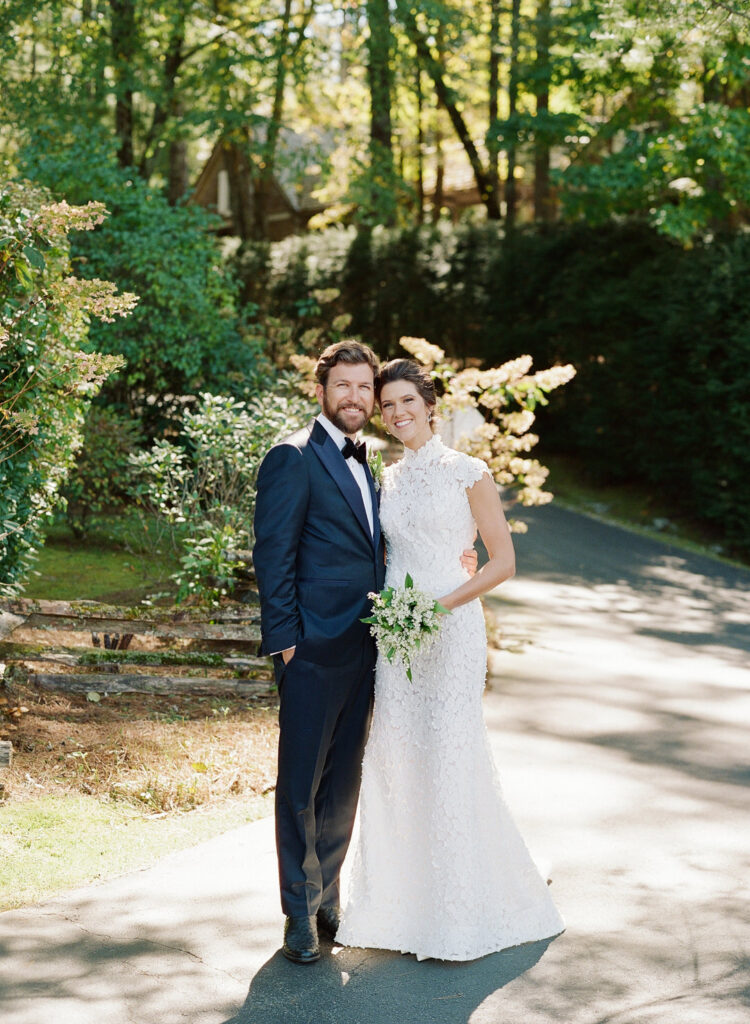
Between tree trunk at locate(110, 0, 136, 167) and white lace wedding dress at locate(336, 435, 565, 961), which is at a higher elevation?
tree trunk at locate(110, 0, 136, 167)

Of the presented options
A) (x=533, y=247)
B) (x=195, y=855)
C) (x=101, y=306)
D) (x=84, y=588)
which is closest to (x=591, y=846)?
(x=195, y=855)

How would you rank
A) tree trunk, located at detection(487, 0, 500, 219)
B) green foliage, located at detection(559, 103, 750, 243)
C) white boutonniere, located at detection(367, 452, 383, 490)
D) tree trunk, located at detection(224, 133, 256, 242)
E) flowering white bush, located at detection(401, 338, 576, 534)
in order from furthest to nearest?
tree trunk, located at detection(224, 133, 256, 242)
tree trunk, located at detection(487, 0, 500, 219)
green foliage, located at detection(559, 103, 750, 243)
flowering white bush, located at detection(401, 338, 576, 534)
white boutonniere, located at detection(367, 452, 383, 490)

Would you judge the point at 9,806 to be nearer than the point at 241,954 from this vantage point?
No

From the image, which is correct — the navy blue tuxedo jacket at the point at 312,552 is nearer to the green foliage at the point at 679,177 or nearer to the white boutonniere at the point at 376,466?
the white boutonniere at the point at 376,466

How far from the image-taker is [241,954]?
4156mm

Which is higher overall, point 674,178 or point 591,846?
point 674,178

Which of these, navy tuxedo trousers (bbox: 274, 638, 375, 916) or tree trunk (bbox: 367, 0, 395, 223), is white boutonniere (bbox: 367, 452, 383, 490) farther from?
tree trunk (bbox: 367, 0, 395, 223)

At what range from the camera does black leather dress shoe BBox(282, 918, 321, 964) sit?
412 cm

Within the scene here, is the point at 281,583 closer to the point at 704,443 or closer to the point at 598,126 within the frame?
the point at 704,443

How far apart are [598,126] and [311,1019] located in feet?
64.9

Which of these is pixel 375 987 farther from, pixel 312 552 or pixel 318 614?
pixel 312 552

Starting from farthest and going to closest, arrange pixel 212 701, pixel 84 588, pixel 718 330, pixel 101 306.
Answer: pixel 718 330 → pixel 84 588 → pixel 212 701 → pixel 101 306

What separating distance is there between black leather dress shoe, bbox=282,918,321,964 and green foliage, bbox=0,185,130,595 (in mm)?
3183

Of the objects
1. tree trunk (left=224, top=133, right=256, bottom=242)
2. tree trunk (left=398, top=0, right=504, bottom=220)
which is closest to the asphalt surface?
tree trunk (left=398, top=0, right=504, bottom=220)
